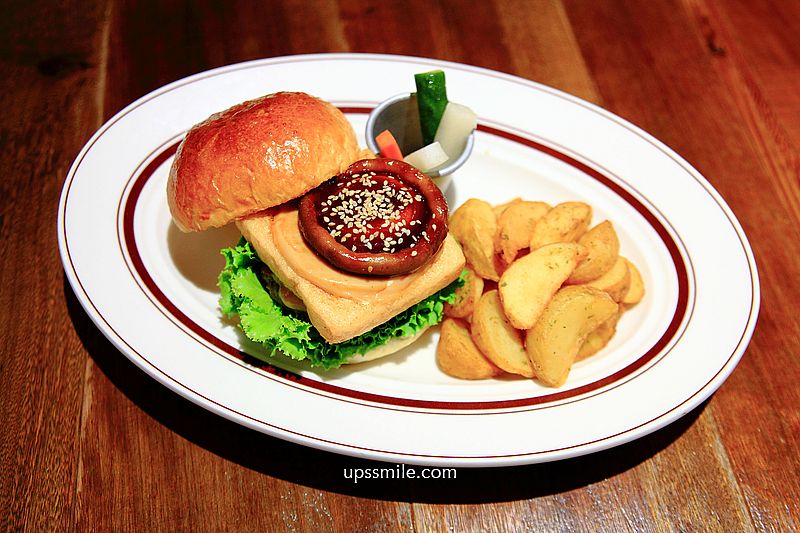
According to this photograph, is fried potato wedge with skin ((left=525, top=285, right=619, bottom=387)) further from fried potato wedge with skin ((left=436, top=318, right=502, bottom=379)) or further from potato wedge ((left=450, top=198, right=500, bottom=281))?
potato wedge ((left=450, top=198, right=500, bottom=281))

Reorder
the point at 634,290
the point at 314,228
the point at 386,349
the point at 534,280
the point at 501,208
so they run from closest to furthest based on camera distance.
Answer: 1. the point at 314,228
2. the point at 534,280
3. the point at 386,349
4. the point at 634,290
5. the point at 501,208

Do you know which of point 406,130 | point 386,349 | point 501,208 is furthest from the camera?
point 406,130

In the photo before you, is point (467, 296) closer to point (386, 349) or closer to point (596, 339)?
point (386, 349)

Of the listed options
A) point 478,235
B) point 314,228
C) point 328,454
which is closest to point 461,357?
point 478,235

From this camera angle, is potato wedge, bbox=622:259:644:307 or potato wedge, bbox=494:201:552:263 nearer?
potato wedge, bbox=494:201:552:263

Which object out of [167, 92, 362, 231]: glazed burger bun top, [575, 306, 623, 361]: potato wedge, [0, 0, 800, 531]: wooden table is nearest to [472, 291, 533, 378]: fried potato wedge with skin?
[575, 306, 623, 361]: potato wedge
